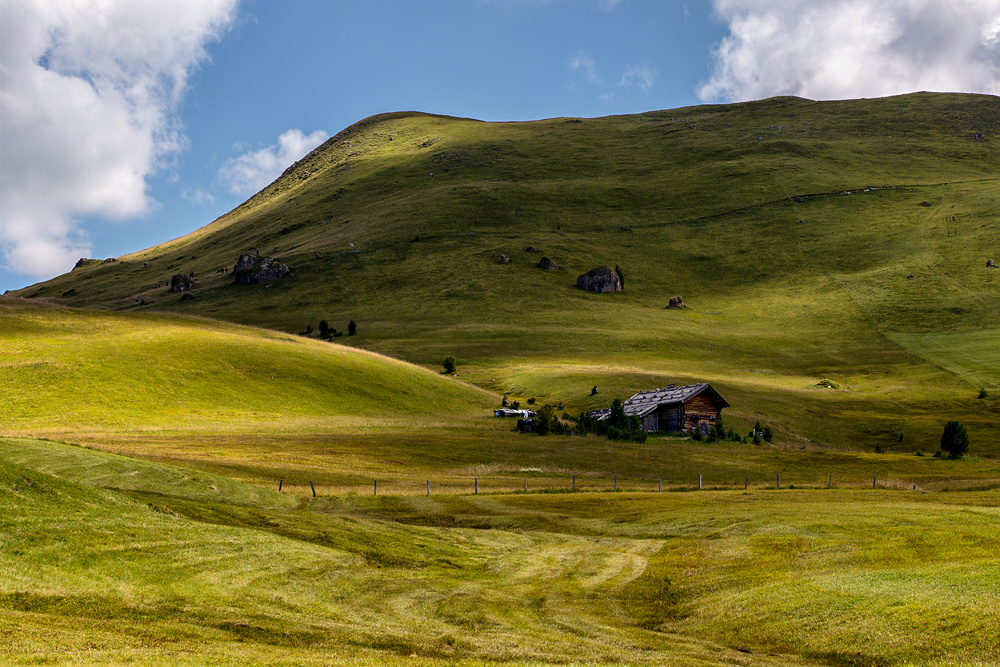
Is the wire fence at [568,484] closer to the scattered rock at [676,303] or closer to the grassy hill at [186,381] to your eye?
the grassy hill at [186,381]

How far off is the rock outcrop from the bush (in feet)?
371

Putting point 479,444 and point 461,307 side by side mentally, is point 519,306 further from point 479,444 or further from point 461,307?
point 479,444

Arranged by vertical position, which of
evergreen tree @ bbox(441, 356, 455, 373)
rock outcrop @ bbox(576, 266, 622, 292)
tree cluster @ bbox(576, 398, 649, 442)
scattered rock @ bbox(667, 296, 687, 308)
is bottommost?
tree cluster @ bbox(576, 398, 649, 442)

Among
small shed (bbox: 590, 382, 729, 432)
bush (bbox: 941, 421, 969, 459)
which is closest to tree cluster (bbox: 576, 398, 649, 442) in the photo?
small shed (bbox: 590, 382, 729, 432)

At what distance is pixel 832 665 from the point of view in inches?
768

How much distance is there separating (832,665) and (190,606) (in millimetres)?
17100

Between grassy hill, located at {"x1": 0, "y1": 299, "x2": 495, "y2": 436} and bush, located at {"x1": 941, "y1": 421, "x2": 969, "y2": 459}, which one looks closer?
grassy hill, located at {"x1": 0, "y1": 299, "x2": 495, "y2": 436}

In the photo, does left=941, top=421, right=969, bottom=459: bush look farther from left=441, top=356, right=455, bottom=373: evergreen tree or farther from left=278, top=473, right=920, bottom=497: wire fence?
left=441, top=356, right=455, bottom=373: evergreen tree

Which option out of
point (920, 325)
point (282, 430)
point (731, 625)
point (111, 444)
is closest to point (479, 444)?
point (282, 430)

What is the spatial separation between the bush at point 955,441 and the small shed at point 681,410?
77.7 ft

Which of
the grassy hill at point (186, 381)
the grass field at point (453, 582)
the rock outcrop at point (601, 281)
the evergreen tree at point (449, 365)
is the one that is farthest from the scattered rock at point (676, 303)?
the grass field at point (453, 582)

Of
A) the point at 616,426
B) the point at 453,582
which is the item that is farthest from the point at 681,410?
the point at 453,582

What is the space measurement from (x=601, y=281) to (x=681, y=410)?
323ft

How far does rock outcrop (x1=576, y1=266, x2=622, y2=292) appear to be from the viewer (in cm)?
18475
